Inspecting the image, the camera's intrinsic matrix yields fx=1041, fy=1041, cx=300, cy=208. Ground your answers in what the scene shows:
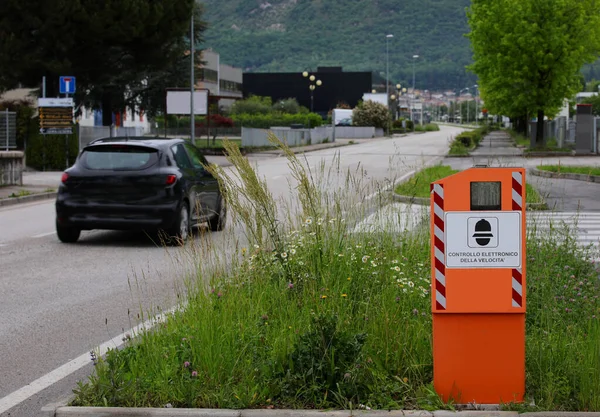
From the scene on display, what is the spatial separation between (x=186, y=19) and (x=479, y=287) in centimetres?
4467

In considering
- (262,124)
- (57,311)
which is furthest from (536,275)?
(262,124)

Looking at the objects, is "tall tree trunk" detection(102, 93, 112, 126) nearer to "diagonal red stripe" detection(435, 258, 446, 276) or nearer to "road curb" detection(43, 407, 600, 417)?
"road curb" detection(43, 407, 600, 417)

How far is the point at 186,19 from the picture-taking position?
4906cm

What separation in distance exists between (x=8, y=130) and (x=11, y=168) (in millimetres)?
6459

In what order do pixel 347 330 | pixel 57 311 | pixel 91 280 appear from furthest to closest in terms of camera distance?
pixel 91 280, pixel 57 311, pixel 347 330

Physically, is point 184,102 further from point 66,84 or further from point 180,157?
point 180,157

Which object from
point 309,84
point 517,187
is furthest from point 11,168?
point 309,84

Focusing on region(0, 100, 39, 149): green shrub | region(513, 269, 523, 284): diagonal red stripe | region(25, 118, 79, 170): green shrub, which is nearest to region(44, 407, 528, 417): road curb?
region(513, 269, 523, 284): diagonal red stripe

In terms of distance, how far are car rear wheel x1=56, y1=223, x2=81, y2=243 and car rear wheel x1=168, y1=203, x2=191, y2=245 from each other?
1.47 meters

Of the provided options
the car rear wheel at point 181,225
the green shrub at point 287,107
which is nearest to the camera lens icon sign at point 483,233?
the car rear wheel at point 181,225

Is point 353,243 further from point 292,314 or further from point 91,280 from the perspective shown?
point 91,280

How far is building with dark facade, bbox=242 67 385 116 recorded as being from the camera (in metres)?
158

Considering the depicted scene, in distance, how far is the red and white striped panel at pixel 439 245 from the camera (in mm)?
5867

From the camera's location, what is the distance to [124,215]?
14.7 m
